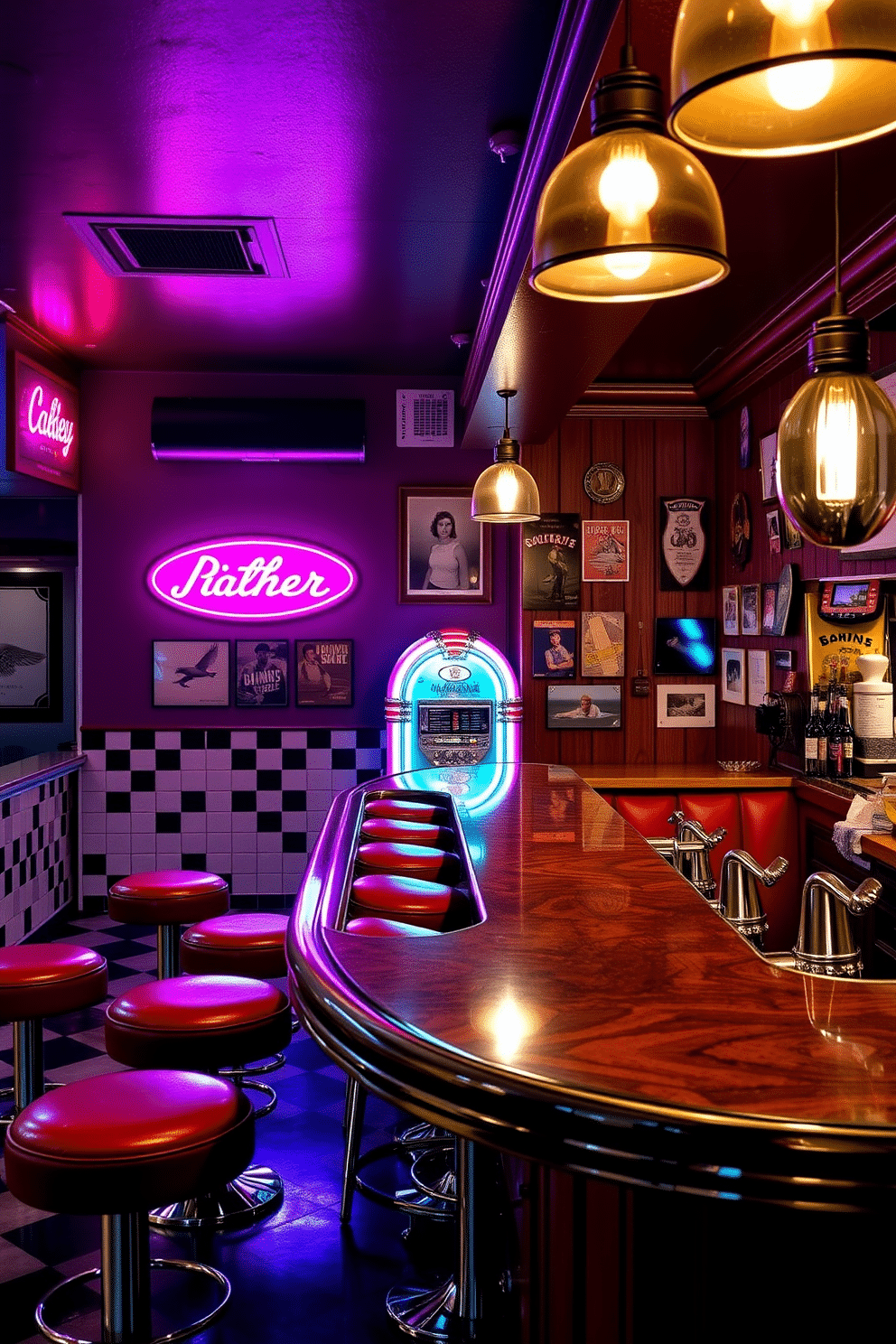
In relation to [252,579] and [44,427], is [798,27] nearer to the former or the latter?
[44,427]

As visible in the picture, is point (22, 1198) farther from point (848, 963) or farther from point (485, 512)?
point (485, 512)

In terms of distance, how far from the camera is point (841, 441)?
6.07 feet

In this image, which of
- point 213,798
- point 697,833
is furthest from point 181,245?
point 213,798

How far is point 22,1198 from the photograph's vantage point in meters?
1.90

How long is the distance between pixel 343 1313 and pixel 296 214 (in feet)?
11.4

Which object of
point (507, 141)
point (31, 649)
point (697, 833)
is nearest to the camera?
point (697, 833)

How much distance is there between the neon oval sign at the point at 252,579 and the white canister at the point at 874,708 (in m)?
2.97

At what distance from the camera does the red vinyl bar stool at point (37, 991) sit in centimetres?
290

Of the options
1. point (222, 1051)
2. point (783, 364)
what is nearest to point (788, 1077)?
point (222, 1051)

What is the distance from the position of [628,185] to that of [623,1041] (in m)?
1.20

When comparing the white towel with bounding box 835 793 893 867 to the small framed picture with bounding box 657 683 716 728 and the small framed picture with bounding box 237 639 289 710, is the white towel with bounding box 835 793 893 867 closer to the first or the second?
the small framed picture with bounding box 657 683 716 728

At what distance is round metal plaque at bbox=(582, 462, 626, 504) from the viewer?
6.19 metres

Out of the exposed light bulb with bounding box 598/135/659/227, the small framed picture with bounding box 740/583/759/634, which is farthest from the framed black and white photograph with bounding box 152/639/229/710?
the exposed light bulb with bounding box 598/135/659/227

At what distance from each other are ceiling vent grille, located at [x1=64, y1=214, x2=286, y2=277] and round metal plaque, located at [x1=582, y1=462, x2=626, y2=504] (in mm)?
2287
